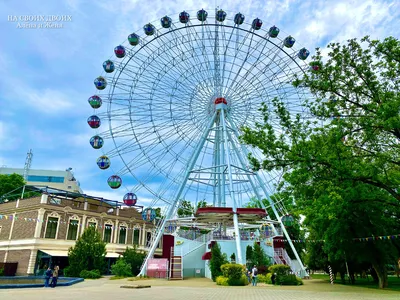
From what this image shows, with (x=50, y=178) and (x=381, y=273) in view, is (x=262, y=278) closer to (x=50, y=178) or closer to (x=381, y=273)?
(x=381, y=273)

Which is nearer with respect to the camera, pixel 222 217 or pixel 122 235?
pixel 222 217

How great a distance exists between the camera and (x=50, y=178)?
86.0m

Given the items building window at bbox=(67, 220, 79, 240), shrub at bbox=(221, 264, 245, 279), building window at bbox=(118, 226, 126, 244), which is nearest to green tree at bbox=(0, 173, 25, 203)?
building window at bbox=(67, 220, 79, 240)

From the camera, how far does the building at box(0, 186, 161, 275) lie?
103 ft

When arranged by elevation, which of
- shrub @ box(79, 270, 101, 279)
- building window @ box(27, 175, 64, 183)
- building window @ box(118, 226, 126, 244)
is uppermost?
building window @ box(27, 175, 64, 183)

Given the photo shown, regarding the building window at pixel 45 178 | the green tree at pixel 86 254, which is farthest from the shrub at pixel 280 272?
the building window at pixel 45 178

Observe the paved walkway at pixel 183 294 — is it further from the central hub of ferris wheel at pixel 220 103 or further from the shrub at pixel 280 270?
the central hub of ferris wheel at pixel 220 103

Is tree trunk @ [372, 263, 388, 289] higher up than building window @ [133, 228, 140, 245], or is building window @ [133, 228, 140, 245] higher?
building window @ [133, 228, 140, 245]

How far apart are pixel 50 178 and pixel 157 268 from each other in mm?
69251

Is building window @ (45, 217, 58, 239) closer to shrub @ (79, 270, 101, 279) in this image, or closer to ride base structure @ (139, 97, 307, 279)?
shrub @ (79, 270, 101, 279)

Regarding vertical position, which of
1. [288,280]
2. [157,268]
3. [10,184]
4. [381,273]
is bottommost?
[288,280]

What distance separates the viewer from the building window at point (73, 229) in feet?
113

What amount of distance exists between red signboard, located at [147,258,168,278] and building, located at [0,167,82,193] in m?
63.7

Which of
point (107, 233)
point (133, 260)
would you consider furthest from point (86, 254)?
point (107, 233)
